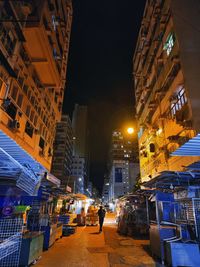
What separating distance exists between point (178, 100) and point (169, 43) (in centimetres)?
580

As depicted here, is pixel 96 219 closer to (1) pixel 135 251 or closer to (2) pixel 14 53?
(1) pixel 135 251

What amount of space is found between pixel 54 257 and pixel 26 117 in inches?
459

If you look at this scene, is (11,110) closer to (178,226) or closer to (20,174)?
(20,174)

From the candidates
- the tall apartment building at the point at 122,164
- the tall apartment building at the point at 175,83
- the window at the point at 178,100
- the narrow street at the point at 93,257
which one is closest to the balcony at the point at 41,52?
the tall apartment building at the point at 175,83

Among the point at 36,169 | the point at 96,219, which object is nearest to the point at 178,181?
the point at 36,169

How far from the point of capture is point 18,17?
11.9 meters

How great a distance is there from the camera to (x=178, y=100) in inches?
551

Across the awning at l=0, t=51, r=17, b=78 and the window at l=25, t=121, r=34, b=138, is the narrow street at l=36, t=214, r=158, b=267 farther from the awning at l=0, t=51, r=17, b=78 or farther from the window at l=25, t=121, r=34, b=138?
the awning at l=0, t=51, r=17, b=78

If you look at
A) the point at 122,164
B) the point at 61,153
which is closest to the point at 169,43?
the point at 61,153

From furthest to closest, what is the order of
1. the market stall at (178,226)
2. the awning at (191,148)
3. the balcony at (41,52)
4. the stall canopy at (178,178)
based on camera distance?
the balcony at (41,52) → the stall canopy at (178,178) → the market stall at (178,226) → the awning at (191,148)

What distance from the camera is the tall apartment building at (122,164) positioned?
86375mm

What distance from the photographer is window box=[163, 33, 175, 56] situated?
1544 cm

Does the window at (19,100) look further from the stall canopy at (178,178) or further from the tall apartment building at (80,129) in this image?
the tall apartment building at (80,129)

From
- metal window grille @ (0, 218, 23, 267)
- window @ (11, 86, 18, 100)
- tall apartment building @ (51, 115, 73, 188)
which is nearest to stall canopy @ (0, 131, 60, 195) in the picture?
metal window grille @ (0, 218, 23, 267)
